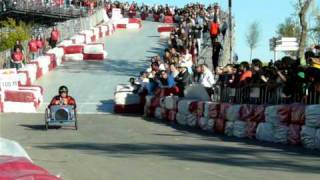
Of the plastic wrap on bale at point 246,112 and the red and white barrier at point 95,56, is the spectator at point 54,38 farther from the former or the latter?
the plastic wrap on bale at point 246,112

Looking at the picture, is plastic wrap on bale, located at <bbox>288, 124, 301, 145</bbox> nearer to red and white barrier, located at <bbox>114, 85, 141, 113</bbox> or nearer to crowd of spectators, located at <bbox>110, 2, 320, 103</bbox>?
crowd of spectators, located at <bbox>110, 2, 320, 103</bbox>

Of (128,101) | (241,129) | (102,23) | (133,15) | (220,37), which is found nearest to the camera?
(241,129)

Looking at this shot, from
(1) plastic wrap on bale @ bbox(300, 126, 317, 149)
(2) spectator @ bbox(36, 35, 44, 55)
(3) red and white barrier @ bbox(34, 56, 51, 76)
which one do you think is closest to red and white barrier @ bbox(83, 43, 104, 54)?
(2) spectator @ bbox(36, 35, 44, 55)

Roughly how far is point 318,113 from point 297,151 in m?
0.84

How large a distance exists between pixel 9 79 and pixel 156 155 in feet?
47.2

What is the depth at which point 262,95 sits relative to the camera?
15703 mm

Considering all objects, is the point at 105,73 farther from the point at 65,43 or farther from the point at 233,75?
the point at 233,75

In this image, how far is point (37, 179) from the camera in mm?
3826

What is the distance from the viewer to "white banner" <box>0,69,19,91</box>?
25.0 meters

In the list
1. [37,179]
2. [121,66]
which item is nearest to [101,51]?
[121,66]

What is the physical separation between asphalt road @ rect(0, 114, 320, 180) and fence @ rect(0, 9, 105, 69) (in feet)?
44.4

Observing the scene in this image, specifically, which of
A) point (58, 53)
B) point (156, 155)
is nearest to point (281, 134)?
point (156, 155)

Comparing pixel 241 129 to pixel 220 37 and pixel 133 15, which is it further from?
pixel 133 15

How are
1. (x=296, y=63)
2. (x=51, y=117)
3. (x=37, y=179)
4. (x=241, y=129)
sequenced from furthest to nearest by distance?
(x=51, y=117) < (x=241, y=129) < (x=296, y=63) < (x=37, y=179)
